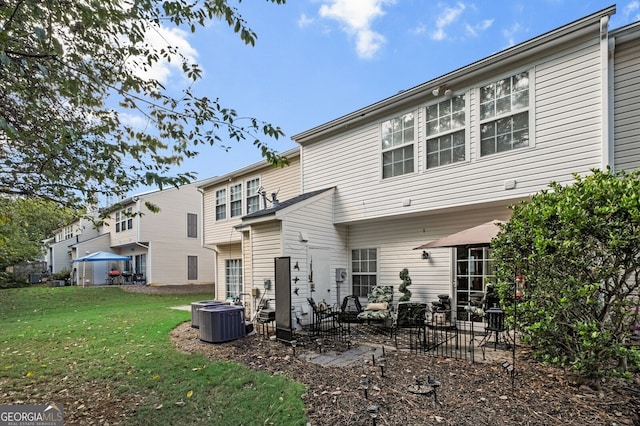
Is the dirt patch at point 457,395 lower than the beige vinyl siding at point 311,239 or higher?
lower

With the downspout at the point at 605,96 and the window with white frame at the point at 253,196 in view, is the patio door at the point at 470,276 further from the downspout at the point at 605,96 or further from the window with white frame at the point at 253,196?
the window with white frame at the point at 253,196

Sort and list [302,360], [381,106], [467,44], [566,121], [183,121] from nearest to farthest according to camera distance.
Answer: [183,121] → [302,360] → [566,121] → [381,106] → [467,44]

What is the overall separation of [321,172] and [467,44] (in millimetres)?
6061

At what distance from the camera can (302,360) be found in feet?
19.0

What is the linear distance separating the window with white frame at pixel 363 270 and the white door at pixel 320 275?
891 millimetres

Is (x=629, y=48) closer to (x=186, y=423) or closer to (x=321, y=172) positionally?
(x=321, y=172)

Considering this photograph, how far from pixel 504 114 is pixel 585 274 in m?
4.24

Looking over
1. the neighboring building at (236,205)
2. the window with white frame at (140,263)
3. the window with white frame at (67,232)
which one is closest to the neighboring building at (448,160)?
the neighboring building at (236,205)

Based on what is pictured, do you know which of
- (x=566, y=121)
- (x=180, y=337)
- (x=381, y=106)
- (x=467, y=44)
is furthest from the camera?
(x=467, y=44)

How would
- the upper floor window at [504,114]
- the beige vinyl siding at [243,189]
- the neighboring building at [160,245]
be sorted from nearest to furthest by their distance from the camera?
the upper floor window at [504,114] → the beige vinyl siding at [243,189] → the neighboring building at [160,245]

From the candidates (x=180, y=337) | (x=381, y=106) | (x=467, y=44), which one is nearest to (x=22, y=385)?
(x=180, y=337)

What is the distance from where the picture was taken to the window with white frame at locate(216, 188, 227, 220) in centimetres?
1461

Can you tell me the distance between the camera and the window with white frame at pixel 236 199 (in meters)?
13.9

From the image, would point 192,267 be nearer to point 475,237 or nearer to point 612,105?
point 475,237
